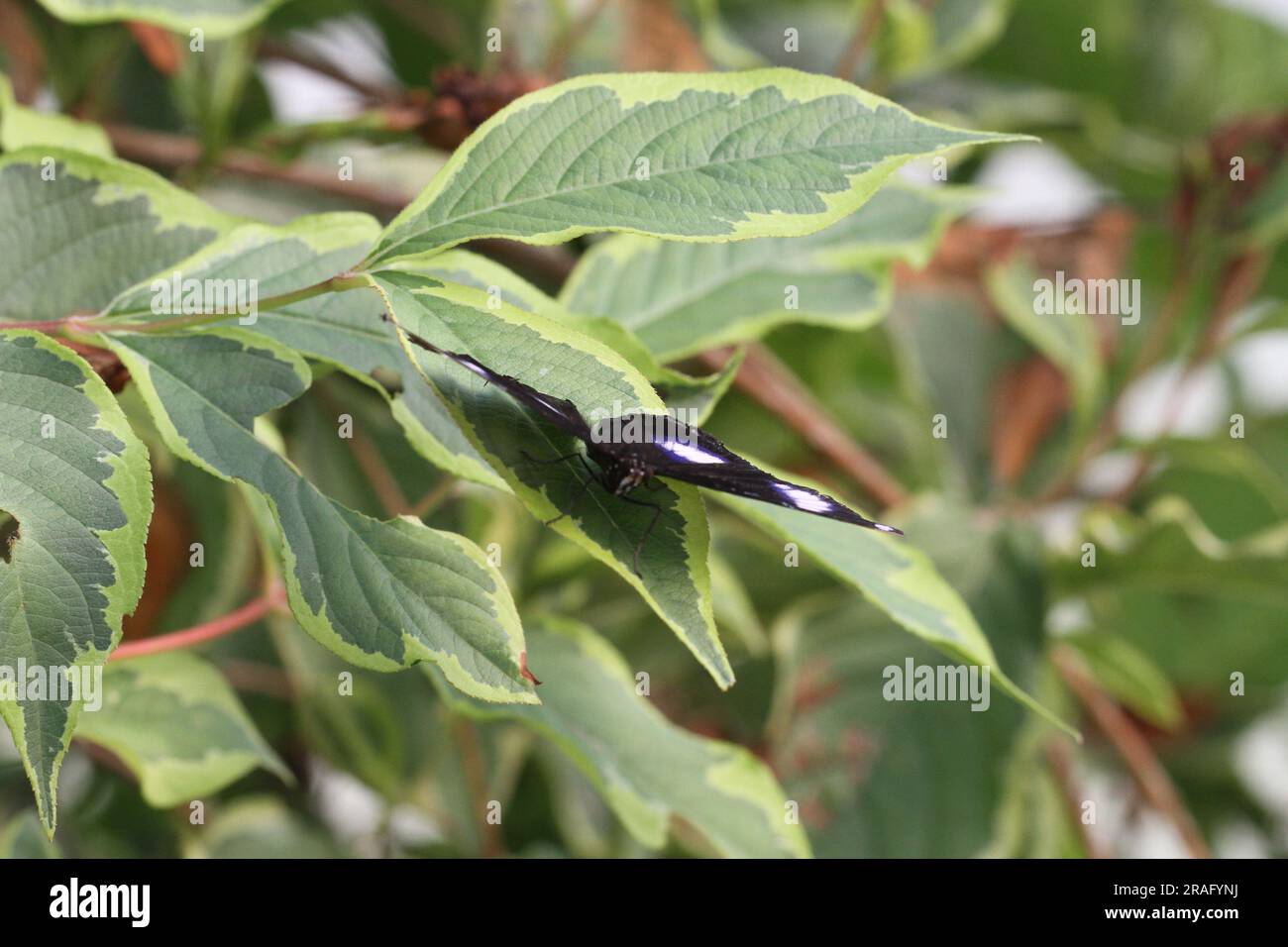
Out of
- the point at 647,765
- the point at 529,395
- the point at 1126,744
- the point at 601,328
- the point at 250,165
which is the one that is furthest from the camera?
the point at 1126,744

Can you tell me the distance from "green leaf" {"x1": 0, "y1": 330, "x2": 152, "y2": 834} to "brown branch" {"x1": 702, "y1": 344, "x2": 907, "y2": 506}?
0.44 metres

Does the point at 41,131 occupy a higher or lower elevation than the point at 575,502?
higher

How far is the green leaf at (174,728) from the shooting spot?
1.77 ft

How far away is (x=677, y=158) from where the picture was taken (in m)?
0.33

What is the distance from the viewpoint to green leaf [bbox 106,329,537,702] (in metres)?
0.33


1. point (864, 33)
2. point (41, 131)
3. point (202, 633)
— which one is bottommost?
point (202, 633)

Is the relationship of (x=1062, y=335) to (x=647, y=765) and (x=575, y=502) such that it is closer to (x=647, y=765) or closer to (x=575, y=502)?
(x=647, y=765)

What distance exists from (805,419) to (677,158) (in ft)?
1.42

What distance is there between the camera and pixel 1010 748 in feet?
2.30

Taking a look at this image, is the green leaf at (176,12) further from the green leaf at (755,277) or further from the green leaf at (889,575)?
the green leaf at (889,575)

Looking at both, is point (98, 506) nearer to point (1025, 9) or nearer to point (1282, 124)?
point (1282, 124)

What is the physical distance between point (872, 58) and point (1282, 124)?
30 cm

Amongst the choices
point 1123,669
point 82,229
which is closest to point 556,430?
point 82,229
